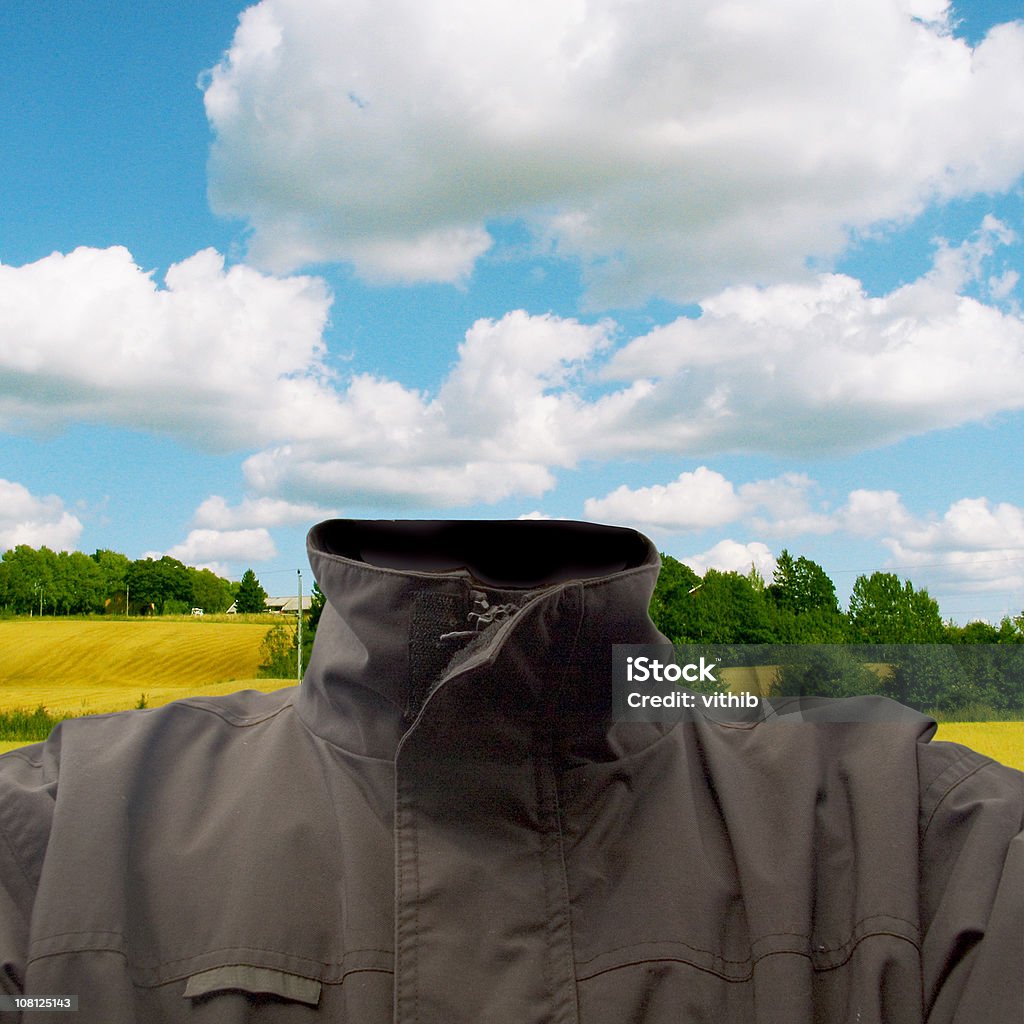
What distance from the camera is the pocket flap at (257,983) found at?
1089mm

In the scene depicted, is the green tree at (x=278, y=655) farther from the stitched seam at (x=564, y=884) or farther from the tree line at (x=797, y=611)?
the stitched seam at (x=564, y=884)

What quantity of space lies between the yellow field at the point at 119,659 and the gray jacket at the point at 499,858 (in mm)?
26315

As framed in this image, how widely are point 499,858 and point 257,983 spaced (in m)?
0.32

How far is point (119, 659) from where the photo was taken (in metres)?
30.7

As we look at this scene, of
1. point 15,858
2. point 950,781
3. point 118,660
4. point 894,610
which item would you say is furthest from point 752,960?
point 118,660

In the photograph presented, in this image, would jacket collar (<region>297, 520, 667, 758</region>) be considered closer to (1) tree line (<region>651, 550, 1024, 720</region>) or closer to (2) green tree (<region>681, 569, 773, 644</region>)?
(1) tree line (<region>651, 550, 1024, 720</region>)

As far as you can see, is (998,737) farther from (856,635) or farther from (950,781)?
(950,781)

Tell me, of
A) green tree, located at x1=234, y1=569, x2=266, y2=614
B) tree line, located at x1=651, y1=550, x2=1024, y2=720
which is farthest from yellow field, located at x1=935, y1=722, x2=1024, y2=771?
green tree, located at x1=234, y1=569, x2=266, y2=614

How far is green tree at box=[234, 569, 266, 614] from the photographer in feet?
136

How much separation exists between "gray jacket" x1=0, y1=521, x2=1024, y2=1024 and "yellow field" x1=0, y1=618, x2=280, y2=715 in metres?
26.3

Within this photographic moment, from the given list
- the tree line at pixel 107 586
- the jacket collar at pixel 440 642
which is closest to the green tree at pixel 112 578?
the tree line at pixel 107 586

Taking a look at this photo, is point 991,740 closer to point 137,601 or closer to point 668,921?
point 668,921

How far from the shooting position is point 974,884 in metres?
1.10

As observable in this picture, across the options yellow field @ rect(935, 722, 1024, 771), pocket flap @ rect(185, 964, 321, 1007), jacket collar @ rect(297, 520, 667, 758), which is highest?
jacket collar @ rect(297, 520, 667, 758)
